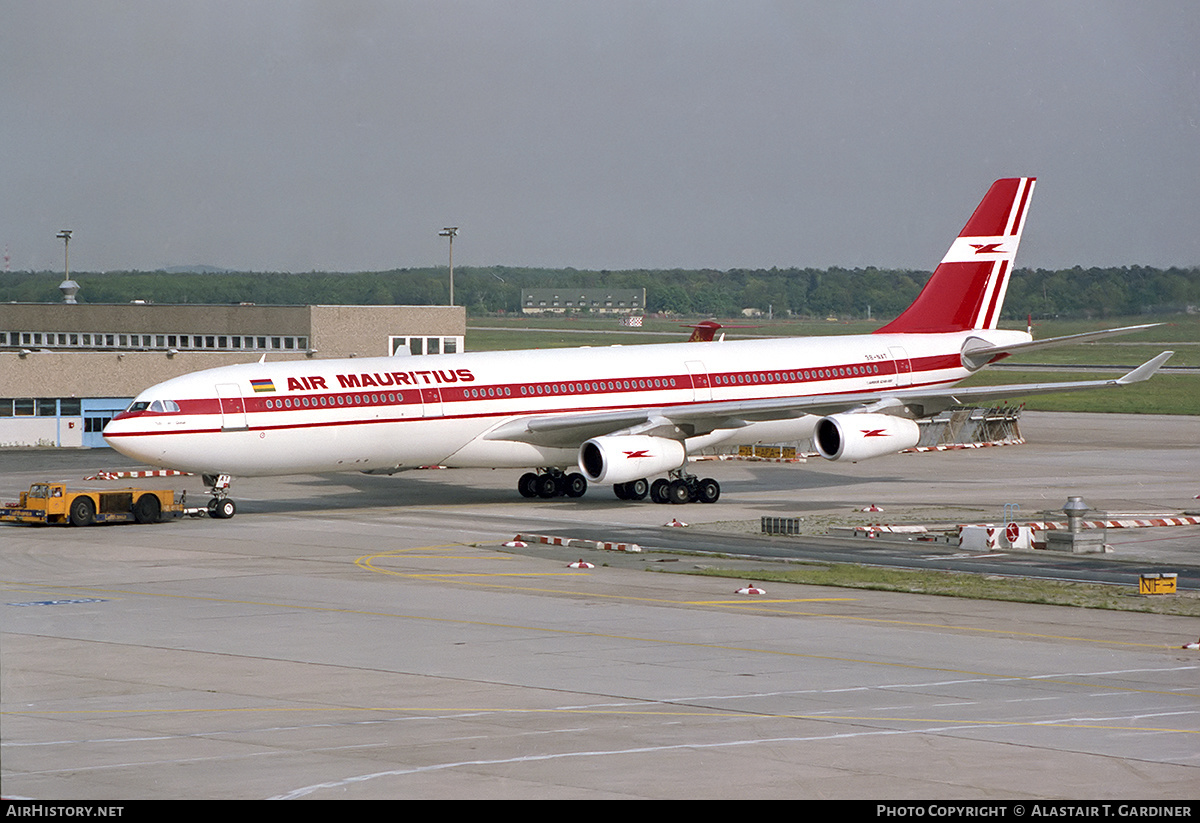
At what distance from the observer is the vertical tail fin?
2184 inches

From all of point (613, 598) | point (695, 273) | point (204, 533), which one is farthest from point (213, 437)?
point (695, 273)

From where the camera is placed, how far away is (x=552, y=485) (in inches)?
1972

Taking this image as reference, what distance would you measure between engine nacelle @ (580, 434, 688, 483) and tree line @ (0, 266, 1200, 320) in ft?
77.1

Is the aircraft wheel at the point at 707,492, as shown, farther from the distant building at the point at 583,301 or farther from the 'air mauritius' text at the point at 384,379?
the distant building at the point at 583,301

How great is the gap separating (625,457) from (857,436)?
22.3 ft

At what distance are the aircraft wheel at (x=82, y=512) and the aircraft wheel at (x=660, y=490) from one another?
16287mm

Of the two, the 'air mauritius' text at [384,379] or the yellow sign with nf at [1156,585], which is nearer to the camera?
the yellow sign with nf at [1156,585]

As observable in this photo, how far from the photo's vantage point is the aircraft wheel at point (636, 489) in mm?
48500

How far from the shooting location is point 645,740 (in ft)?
57.0

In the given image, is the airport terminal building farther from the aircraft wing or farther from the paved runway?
the paved runway

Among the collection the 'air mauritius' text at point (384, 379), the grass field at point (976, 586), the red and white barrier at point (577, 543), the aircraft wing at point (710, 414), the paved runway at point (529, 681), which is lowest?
the paved runway at point (529, 681)

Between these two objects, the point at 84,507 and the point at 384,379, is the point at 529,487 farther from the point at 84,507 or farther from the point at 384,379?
the point at 84,507

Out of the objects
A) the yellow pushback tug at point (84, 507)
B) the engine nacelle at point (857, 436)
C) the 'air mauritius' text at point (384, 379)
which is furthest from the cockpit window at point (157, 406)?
the engine nacelle at point (857, 436)
